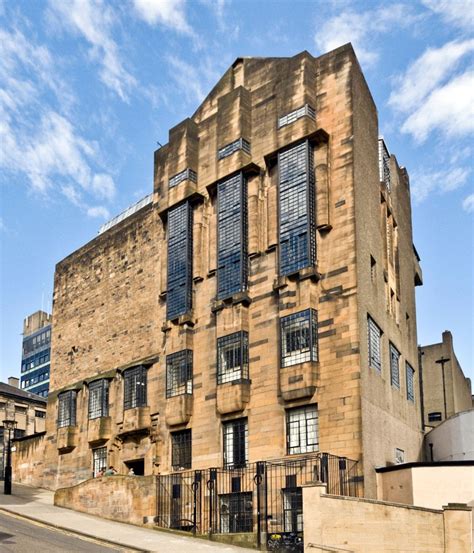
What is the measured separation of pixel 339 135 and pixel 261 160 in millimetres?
3789

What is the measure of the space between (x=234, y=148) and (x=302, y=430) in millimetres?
12451

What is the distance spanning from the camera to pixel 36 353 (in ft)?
363

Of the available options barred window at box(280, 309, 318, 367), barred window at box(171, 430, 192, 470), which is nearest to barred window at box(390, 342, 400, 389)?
barred window at box(280, 309, 318, 367)

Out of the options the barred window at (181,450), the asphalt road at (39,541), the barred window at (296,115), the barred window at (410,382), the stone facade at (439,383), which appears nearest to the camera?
the asphalt road at (39,541)

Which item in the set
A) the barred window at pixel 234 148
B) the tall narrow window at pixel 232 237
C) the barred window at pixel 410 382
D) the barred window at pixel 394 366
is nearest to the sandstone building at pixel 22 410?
the tall narrow window at pixel 232 237

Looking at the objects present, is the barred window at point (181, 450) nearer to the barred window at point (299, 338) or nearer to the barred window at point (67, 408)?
the barred window at point (299, 338)

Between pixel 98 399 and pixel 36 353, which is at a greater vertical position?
pixel 36 353

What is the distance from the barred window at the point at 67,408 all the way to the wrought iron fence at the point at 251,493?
10498 mm

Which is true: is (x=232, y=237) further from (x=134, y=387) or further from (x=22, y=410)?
(x=22, y=410)

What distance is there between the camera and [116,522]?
2788 cm

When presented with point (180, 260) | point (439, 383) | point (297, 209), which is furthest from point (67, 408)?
point (439, 383)

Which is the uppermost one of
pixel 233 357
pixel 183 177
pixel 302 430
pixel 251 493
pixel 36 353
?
pixel 36 353

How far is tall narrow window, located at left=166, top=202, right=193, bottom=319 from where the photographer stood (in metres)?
32.6

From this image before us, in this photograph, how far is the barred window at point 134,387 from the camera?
112 ft
